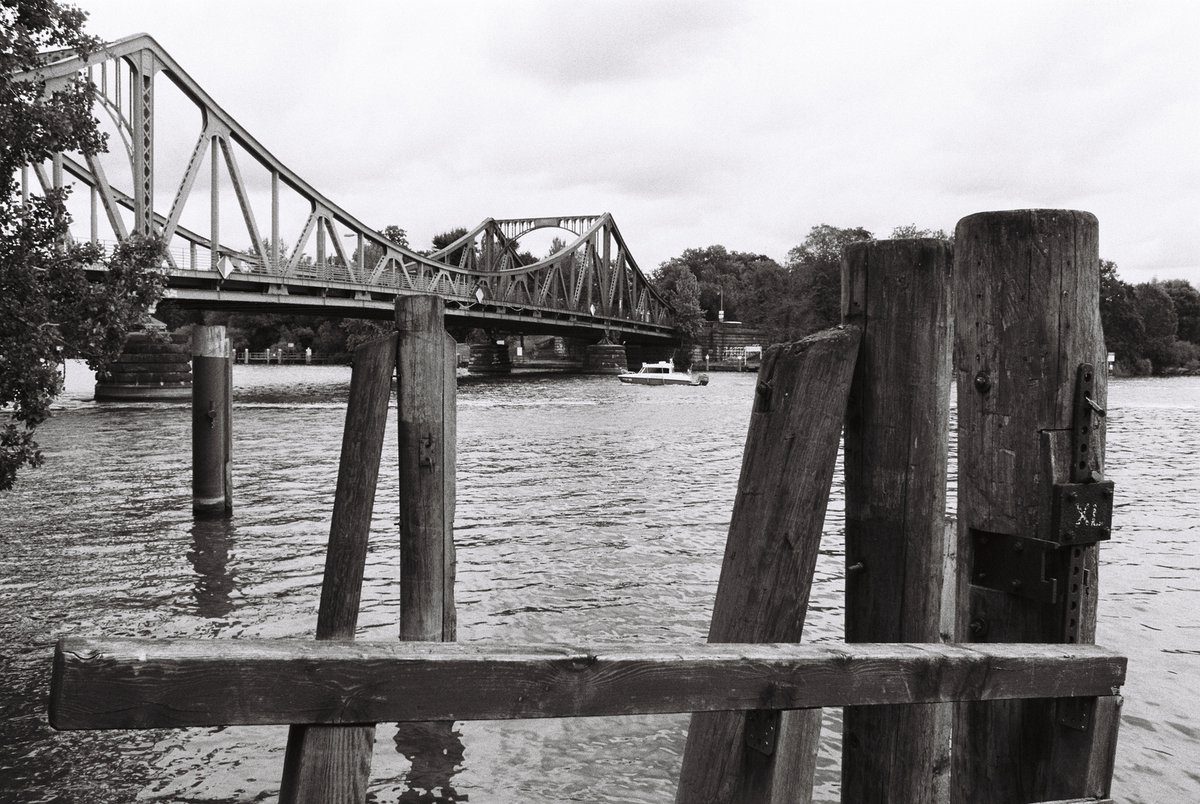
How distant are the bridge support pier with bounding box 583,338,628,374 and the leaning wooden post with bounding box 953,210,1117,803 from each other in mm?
82500

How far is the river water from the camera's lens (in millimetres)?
4816

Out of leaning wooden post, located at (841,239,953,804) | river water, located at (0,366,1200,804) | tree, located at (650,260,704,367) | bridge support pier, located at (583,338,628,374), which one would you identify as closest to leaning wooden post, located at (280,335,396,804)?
river water, located at (0,366,1200,804)

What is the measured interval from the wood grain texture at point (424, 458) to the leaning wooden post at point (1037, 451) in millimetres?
2531

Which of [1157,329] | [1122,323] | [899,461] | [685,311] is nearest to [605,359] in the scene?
[685,311]

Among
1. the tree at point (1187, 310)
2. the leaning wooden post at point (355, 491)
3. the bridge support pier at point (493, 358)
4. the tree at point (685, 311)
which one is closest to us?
the leaning wooden post at point (355, 491)

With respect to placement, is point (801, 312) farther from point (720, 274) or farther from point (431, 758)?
point (431, 758)

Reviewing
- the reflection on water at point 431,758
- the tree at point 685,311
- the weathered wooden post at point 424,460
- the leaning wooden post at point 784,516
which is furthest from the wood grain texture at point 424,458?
the tree at point 685,311

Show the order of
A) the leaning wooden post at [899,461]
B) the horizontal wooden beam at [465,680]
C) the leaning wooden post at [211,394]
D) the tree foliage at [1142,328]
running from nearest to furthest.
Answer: the horizontal wooden beam at [465,680] < the leaning wooden post at [899,461] < the leaning wooden post at [211,394] < the tree foliage at [1142,328]

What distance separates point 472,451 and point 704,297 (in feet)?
375

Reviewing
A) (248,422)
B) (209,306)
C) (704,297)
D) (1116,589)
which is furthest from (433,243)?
(1116,589)

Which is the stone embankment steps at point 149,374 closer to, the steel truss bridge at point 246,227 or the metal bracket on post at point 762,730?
the steel truss bridge at point 246,227

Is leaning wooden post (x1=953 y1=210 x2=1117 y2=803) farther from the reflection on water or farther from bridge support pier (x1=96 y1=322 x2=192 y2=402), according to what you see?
bridge support pier (x1=96 y1=322 x2=192 y2=402)

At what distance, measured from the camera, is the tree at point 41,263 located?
20.3 ft

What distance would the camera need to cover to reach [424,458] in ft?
15.5
